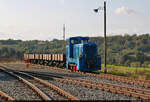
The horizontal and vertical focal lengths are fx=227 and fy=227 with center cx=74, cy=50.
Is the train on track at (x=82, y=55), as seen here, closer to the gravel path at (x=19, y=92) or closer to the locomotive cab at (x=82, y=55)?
the locomotive cab at (x=82, y=55)

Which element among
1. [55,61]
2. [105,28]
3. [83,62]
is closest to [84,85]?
[83,62]

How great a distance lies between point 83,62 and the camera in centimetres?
2058

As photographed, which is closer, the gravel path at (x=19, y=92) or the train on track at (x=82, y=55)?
the gravel path at (x=19, y=92)

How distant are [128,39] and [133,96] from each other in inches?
5595

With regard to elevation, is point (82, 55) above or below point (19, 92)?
above

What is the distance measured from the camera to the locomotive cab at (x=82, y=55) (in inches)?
814

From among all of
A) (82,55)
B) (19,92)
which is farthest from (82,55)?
(19,92)

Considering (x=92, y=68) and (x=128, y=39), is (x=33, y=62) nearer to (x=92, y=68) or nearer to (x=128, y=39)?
(x=92, y=68)

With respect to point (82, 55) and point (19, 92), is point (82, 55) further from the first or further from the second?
point (19, 92)

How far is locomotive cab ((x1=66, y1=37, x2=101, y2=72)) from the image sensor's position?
20.7 meters

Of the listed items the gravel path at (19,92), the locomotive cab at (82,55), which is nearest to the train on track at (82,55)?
the locomotive cab at (82,55)

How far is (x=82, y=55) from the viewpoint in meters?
20.9

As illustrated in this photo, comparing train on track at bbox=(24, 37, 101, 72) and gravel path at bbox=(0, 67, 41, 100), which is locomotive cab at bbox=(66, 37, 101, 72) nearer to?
train on track at bbox=(24, 37, 101, 72)

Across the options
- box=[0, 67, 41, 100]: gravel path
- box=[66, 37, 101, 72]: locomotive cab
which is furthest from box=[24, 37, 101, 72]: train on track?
box=[0, 67, 41, 100]: gravel path
